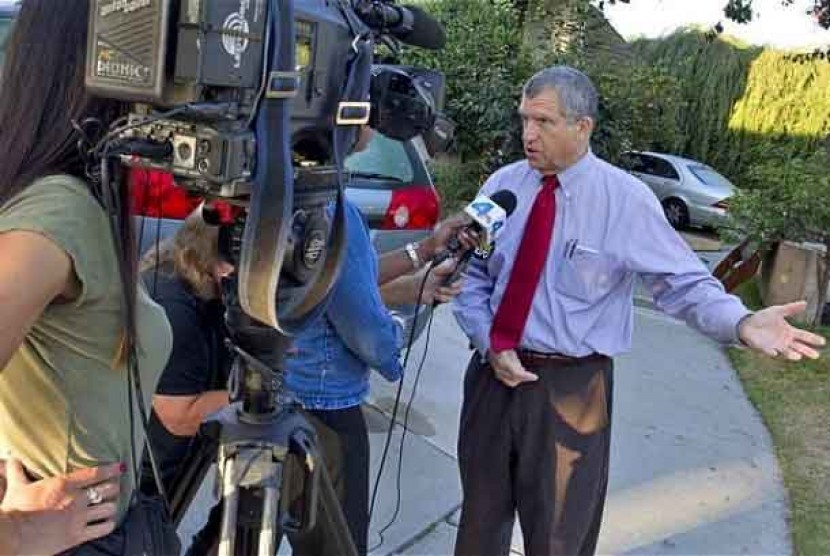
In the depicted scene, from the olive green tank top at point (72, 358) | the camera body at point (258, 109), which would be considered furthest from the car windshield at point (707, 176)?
the olive green tank top at point (72, 358)

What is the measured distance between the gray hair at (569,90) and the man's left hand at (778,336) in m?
0.74

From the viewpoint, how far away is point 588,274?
256cm

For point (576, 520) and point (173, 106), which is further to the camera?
point (576, 520)

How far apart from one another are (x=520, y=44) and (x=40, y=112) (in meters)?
11.1

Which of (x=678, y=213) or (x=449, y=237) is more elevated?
(x=449, y=237)

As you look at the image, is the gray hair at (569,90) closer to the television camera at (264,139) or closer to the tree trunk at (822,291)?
the television camera at (264,139)

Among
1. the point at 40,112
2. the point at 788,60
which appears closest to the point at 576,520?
the point at 40,112

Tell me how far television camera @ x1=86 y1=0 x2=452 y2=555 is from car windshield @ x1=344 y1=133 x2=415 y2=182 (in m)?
2.89

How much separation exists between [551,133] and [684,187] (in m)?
16.4

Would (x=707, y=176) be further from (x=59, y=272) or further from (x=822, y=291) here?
(x=59, y=272)

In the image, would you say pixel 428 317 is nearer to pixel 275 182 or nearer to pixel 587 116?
pixel 587 116

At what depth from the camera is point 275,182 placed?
1206 mm

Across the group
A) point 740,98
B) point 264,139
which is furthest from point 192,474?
point 740,98

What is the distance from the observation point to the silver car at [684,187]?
700 inches
